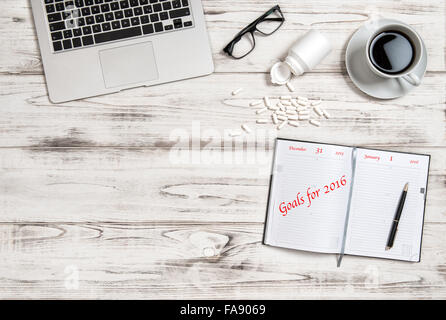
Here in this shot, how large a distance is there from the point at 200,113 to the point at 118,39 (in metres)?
0.25

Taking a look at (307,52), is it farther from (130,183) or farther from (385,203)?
(130,183)

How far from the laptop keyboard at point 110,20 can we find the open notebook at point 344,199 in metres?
0.38

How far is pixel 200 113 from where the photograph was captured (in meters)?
0.91

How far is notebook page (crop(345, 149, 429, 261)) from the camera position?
90 centimetres

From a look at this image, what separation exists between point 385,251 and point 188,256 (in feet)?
1.53

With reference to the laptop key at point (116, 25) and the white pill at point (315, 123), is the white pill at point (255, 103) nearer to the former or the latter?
Result: the white pill at point (315, 123)

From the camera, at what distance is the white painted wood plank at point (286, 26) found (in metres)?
0.91

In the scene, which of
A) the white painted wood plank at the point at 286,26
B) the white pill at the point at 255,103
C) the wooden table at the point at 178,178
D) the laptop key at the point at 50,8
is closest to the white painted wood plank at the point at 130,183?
the wooden table at the point at 178,178

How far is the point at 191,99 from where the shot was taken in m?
0.91
